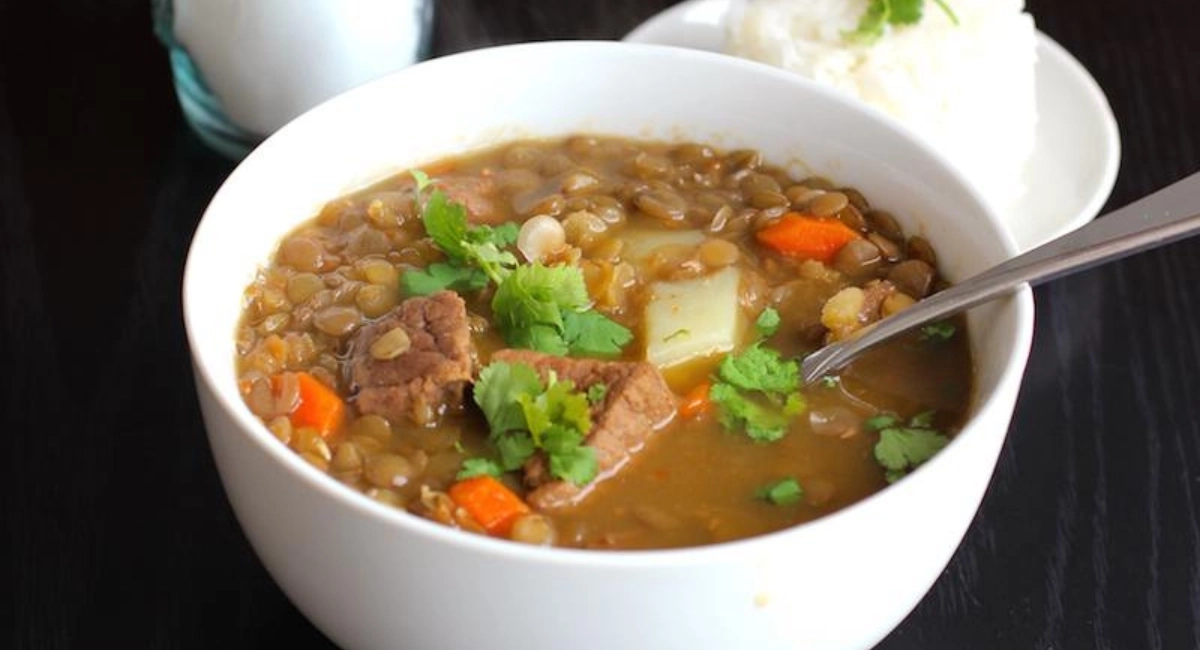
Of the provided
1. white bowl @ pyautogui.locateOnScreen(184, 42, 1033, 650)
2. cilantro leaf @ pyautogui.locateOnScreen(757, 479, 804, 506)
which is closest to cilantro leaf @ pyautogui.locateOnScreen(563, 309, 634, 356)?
cilantro leaf @ pyautogui.locateOnScreen(757, 479, 804, 506)

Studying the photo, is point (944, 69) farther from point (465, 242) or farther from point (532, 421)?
point (532, 421)

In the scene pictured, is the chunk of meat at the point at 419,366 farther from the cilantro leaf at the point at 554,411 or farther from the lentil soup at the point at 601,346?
the cilantro leaf at the point at 554,411

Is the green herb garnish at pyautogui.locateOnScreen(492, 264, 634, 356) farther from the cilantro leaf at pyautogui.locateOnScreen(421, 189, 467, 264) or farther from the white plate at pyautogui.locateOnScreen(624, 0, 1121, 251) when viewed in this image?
the white plate at pyautogui.locateOnScreen(624, 0, 1121, 251)

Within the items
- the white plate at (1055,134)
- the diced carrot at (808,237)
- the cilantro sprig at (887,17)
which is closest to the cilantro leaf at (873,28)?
the cilantro sprig at (887,17)

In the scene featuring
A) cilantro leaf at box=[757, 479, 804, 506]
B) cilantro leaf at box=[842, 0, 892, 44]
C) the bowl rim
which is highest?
the bowl rim

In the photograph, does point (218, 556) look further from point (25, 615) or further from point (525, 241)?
point (525, 241)
